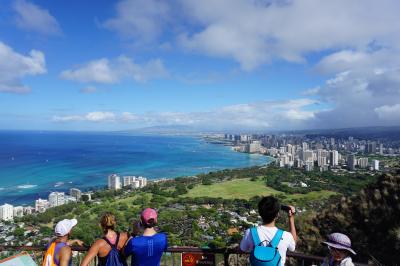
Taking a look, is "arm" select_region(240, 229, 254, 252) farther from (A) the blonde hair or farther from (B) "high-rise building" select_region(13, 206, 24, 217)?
(B) "high-rise building" select_region(13, 206, 24, 217)

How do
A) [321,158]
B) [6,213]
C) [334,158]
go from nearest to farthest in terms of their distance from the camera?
[6,213], [334,158], [321,158]

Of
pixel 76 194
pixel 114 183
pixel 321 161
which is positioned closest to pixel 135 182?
pixel 114 183

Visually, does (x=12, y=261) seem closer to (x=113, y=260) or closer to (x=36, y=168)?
(x=113, y=260)

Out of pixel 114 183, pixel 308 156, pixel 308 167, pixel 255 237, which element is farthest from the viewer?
pixel 308 156

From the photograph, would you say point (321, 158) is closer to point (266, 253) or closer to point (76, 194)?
point (76, 194)

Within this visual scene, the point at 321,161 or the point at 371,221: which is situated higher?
the point at 371,221

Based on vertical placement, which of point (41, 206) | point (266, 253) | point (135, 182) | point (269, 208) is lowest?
point (41, 206)
